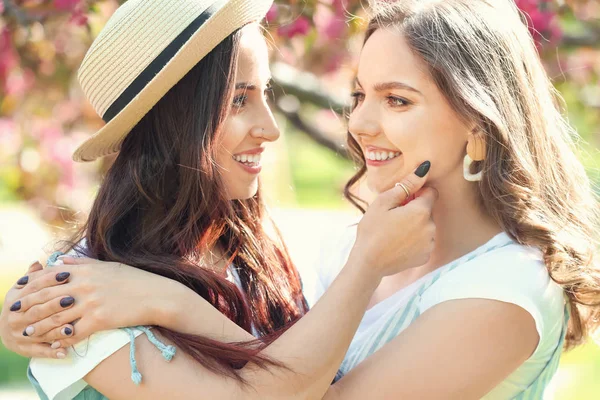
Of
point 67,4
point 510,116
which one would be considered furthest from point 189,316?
point 67,4

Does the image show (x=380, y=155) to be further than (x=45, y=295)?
Yes

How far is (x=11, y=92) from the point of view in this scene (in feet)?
13.5

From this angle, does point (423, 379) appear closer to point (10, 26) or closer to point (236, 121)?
point (236, 121)

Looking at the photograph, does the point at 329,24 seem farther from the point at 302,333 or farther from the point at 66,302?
the point at 66,302

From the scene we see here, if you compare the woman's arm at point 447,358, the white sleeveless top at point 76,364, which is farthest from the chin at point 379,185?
the white sleeveless top at point 76,364

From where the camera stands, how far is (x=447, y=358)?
2238 millimetres

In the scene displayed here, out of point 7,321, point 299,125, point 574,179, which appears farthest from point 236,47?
point 299,125

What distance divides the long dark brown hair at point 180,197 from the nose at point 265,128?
136 mm

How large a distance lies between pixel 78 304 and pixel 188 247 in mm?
405

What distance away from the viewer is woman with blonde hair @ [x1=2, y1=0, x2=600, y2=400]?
7.37ft

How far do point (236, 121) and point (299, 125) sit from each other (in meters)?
1.80

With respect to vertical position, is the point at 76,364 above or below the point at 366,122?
below

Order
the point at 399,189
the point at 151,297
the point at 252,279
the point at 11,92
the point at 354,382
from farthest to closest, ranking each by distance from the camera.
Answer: the point at 11,92
the point at 252,279
the point at 399,189
the point at 354,382
the point at 151,297

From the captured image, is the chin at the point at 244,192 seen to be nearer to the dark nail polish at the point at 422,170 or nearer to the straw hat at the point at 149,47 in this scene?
the straw hat at the point at 149,47
